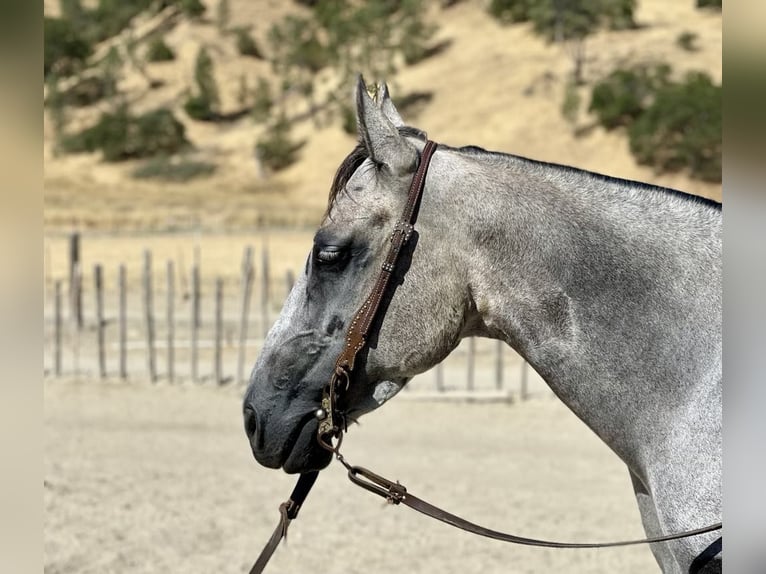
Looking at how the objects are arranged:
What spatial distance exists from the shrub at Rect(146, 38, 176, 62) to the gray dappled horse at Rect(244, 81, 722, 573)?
4940 centimetres

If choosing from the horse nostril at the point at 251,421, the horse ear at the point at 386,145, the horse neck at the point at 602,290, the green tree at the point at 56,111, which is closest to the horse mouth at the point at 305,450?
the horse nostril at the point at 251,421

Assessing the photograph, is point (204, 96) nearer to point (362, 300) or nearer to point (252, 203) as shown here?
point (252, 203)

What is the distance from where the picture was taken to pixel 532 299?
2.27m

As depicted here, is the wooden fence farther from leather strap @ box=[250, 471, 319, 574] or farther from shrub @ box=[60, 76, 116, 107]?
shrub @ box=[60, 76, 116, 107]

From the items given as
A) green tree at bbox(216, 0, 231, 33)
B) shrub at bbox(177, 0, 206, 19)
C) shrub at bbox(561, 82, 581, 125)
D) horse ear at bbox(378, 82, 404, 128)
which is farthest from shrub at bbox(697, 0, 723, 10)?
horse ear at bbox(378, 82, 404, 128)

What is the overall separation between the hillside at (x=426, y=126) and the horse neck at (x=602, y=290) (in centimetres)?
2470

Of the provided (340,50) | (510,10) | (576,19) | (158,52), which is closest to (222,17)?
(158,52)

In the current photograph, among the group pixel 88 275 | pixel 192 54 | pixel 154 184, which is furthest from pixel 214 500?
pixel 192 54

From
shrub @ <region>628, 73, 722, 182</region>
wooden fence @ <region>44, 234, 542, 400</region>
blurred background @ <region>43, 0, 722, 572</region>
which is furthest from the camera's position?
shrub @ <region>628, 73, 722, 182</region>

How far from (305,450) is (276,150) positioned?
36.4 meters

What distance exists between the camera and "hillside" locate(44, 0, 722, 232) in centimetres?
2997

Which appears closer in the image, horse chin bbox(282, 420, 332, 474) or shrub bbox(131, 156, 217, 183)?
horse chin bbox(282, 420, 332, 474)

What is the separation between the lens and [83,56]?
1950 inches

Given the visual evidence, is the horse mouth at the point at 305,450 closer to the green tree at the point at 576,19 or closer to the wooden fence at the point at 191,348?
the wooden fence at the point at 191,348
